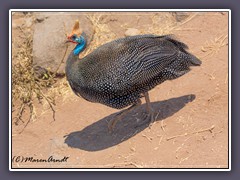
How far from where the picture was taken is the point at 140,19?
8.63m

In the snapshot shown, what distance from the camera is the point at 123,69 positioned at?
6.14 metres

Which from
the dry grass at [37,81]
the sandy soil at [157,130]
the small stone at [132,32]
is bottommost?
the sandy soil at [157,130]

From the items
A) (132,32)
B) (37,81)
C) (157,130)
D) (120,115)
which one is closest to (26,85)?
(37,81)

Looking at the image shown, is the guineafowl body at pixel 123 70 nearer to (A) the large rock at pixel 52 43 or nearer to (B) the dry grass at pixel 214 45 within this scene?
(B) the dry grass at pixel 214 45

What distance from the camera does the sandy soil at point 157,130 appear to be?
249 inches

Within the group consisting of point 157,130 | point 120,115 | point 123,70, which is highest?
point 123,70

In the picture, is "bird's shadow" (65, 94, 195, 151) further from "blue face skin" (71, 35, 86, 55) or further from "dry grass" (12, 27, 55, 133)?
"blue face skin" (71, 35, 86, 55)

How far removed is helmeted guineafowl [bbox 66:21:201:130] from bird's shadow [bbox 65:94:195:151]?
1.37 ft

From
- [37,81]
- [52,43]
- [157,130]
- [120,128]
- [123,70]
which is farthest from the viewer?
[37,81]

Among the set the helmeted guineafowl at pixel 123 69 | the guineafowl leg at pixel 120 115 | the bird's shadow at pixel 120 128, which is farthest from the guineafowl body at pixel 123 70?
the bird's shadow at pixel 120 128

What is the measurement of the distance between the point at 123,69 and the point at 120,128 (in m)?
1.06

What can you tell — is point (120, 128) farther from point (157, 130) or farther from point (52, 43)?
point (52, 43)

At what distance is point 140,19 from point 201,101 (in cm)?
215

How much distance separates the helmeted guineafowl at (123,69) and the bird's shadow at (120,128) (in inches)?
16.4
